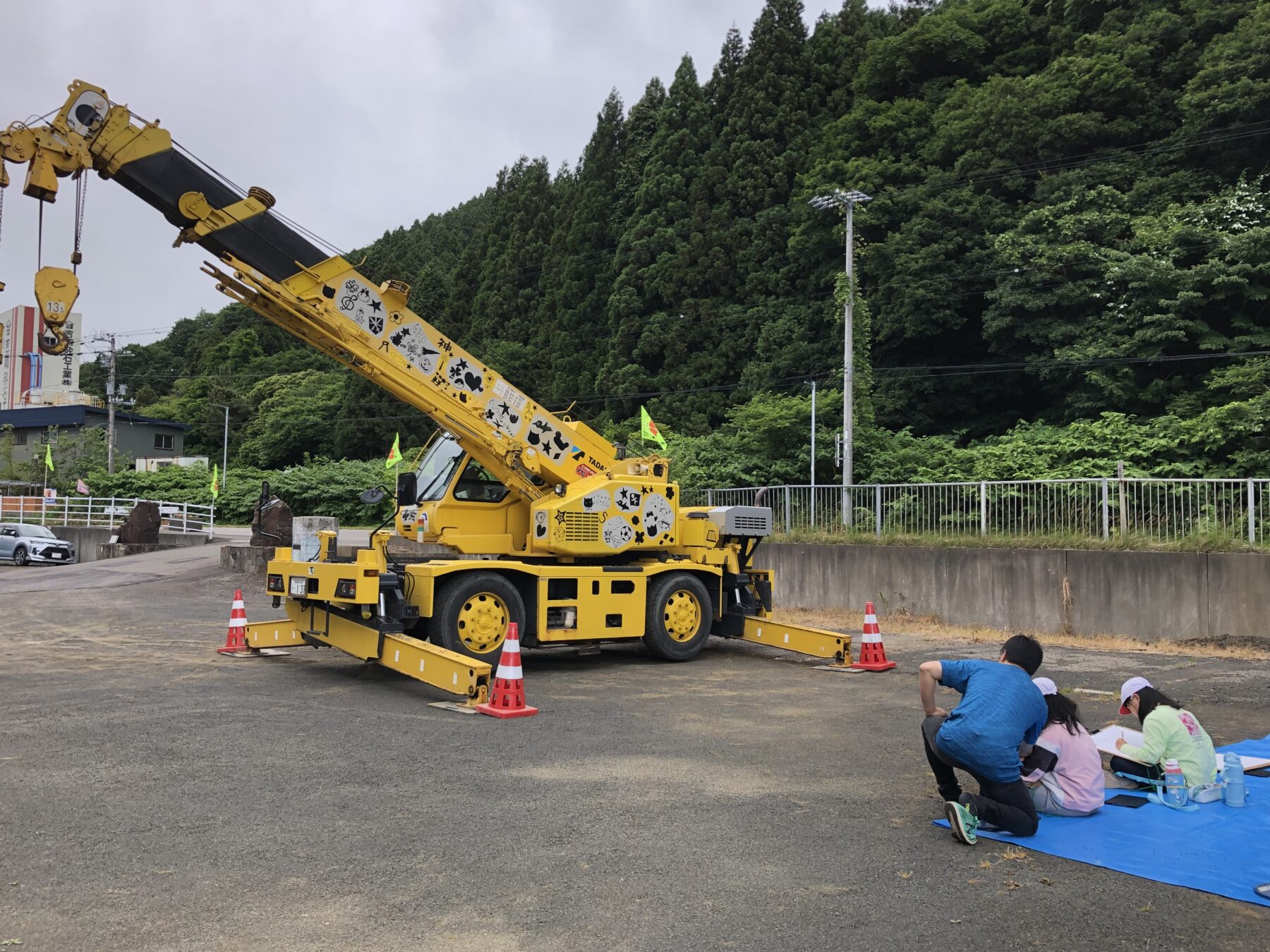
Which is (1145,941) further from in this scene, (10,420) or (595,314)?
(10,420)

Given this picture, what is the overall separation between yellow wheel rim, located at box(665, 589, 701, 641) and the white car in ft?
90.3

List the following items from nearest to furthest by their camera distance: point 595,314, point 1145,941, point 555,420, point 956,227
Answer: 1. point 1145,941
2. point 555,420
3. point 956,227
4. point 595,314

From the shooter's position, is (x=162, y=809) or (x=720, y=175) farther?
(x=720, y=175)

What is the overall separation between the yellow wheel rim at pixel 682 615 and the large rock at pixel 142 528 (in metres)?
25.4

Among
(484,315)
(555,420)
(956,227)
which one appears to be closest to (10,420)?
(484,315)

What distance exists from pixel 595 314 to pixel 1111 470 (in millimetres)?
34952

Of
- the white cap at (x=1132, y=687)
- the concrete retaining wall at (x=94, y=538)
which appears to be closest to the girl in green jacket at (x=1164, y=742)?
the white cap at (x=1132, y=687)

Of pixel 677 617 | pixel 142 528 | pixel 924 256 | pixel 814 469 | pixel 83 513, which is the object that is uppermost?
pixel 924 256

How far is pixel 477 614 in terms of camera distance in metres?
10.4

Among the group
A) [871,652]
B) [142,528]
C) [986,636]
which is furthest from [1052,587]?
[142,528]

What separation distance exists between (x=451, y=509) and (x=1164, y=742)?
8037 mm

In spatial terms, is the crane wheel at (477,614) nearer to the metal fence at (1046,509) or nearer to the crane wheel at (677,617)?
the crane wheel at (677,617)

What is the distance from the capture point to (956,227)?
121 ft

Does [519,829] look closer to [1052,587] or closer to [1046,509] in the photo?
[1052,587]
